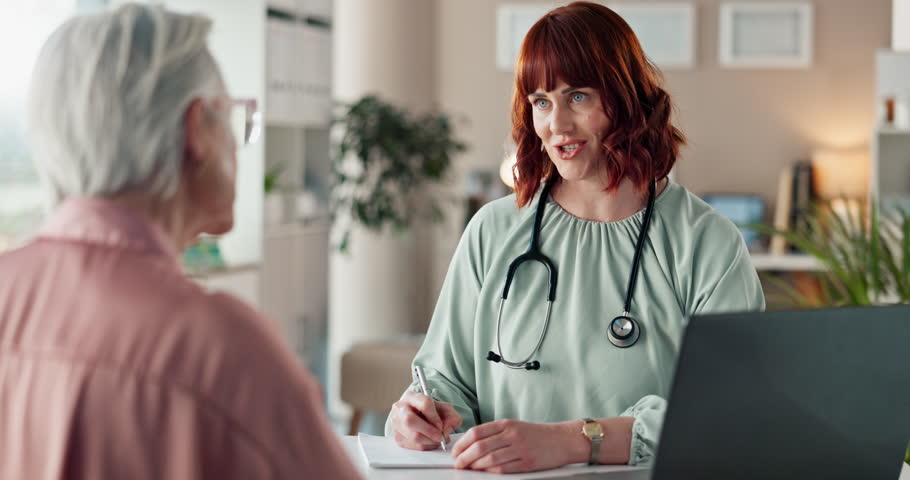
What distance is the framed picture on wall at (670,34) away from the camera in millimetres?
6965

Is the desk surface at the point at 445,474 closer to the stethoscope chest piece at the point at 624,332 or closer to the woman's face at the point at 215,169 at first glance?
the stethoscope chest piece at the point at 624,332

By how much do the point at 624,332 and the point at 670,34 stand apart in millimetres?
5779

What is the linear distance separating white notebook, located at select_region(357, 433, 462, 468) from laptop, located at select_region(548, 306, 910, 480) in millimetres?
394

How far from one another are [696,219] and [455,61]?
5.87 m

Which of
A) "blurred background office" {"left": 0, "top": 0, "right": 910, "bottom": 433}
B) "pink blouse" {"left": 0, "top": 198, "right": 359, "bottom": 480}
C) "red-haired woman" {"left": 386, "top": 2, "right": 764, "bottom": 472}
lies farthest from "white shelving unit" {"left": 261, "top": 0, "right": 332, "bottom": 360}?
"pink blouse" {"left": 0, "top": 198, "right": 359, "bottom": 480}

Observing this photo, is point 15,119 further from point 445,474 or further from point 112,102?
point 112,102

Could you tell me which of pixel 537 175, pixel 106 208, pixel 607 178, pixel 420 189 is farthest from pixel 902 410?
pixel 420 189

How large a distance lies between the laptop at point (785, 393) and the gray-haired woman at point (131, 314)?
1.33 ft

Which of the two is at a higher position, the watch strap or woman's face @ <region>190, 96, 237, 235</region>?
woman's face @ <region>190, 96, 237, 235</region>

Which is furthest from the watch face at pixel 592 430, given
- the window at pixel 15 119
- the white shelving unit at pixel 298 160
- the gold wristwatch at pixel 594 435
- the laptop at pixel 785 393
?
the white shelving unit at pixel 298 160

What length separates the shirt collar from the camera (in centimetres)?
82

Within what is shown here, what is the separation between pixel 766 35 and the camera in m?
6.93

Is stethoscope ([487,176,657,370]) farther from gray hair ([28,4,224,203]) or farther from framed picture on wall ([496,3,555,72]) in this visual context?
framed picture on wall ([496,3,555,72])

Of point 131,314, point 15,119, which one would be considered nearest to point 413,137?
point 15,119
